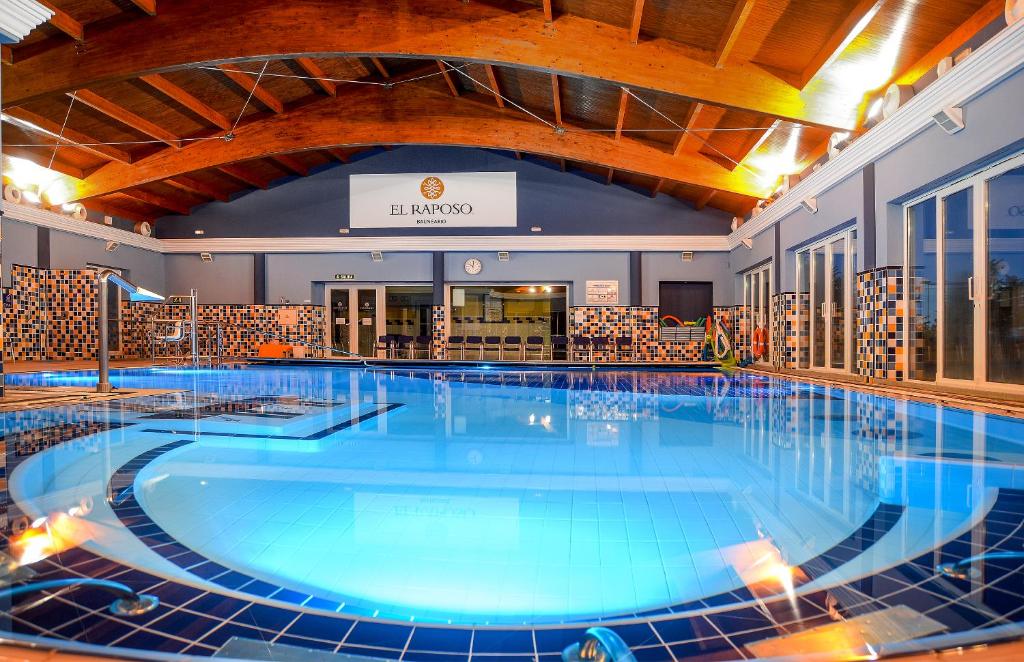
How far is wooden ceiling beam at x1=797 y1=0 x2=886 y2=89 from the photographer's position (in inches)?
169

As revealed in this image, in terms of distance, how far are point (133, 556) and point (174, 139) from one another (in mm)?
8949

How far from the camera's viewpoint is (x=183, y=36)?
233 inches

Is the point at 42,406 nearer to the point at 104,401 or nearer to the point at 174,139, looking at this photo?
the point at 104,401

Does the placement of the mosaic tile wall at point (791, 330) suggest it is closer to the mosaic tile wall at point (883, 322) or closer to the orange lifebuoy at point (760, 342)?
the orange lifebuoy at point (760, 342)

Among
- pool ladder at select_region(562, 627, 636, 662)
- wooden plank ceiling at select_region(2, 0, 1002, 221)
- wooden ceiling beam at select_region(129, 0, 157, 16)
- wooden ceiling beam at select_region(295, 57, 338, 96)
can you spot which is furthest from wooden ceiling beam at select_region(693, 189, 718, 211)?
pool ladder at select_region(562, 627, 636, 662)

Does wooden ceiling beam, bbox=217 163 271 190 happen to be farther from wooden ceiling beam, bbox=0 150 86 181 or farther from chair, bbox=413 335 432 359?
chair, bbox=413 335 432 359

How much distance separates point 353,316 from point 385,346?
3.10ft

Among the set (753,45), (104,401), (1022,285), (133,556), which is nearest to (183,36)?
(104,401)

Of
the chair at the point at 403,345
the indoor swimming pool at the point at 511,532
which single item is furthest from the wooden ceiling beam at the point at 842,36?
the chair at the point at 403,345

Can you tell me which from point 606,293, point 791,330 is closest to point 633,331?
point 606,293

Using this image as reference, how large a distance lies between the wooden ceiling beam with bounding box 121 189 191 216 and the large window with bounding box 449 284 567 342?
18.0 feet

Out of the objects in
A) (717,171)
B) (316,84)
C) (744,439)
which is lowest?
(744,439)

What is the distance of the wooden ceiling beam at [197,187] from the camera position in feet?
32.8

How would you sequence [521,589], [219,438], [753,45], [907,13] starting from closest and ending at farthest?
1. [521,589]
2. [219,438]
3. [907,13]
4. [753,45]
